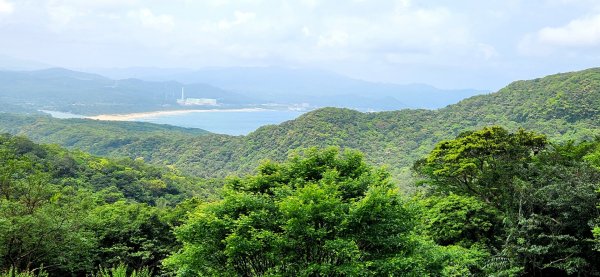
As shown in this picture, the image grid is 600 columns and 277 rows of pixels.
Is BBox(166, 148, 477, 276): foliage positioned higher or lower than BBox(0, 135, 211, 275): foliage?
higher

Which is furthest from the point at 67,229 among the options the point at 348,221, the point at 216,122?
the point at 216,122

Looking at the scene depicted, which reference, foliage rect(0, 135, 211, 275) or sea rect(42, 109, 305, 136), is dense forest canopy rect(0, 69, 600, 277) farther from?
sea rect(42, 109, 305, 136)

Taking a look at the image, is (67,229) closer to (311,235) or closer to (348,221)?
(311,235)

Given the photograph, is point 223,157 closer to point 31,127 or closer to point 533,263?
point 31,127

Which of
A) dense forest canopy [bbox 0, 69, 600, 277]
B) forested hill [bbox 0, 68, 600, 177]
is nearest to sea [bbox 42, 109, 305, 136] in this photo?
forested hill [bbox 0, 68, 600, 177]

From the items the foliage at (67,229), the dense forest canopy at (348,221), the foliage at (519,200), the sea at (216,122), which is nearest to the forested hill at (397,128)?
the foliage at (519,200)

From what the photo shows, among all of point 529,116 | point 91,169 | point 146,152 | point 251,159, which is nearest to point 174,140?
point 146,152

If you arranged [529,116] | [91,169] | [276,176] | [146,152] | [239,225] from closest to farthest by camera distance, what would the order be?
[239,225] → [276,176] → [91,169] → [529,116] → [146,152]

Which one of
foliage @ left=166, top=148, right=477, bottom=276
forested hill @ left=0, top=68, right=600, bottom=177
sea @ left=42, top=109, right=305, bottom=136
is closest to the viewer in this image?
foliage @ left=166, top=148, right=477, bottom=276
